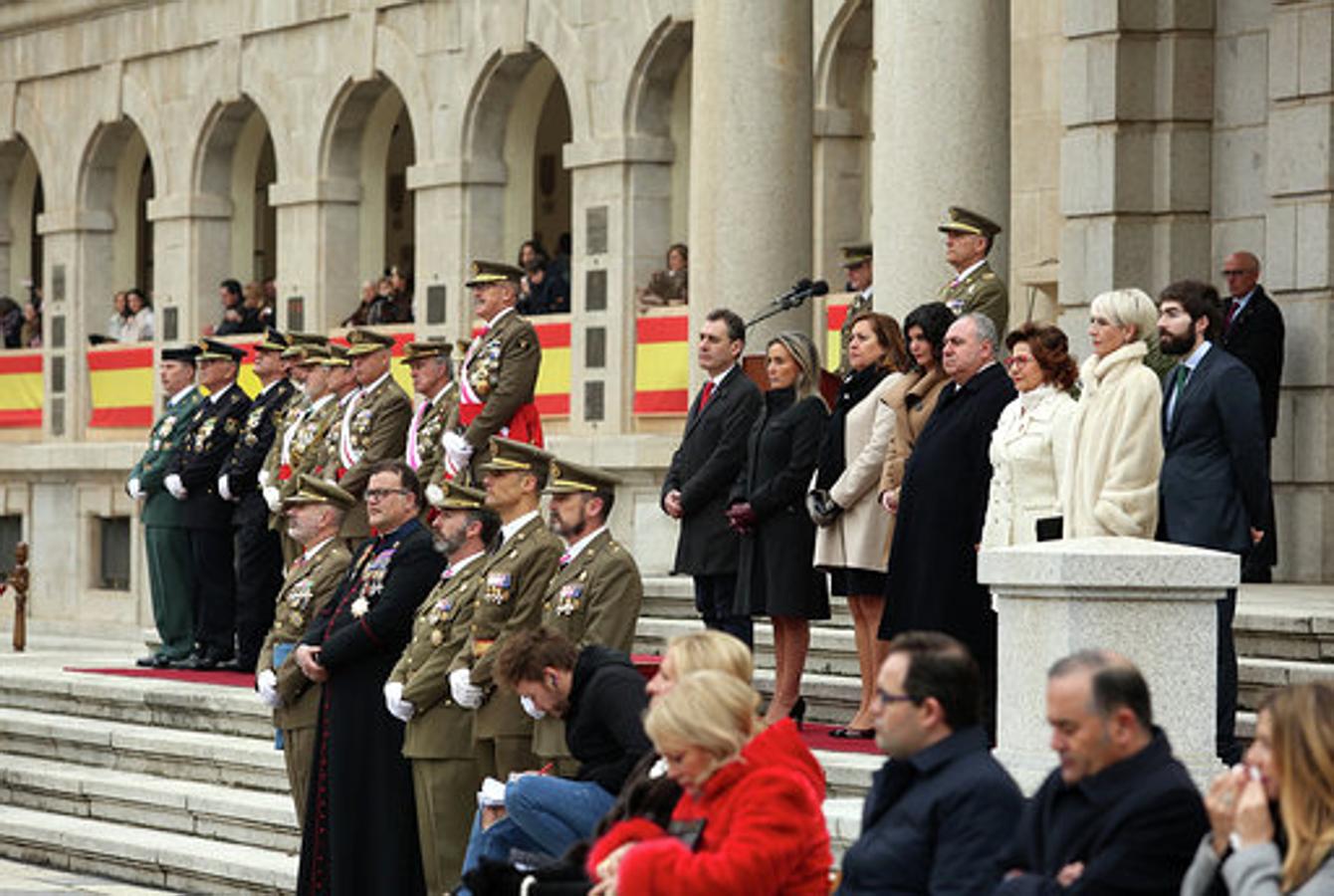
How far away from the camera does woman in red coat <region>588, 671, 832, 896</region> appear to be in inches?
345

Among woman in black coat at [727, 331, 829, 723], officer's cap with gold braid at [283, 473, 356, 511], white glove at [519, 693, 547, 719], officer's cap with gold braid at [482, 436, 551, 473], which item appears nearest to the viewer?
white glove at [519, 693, 547, 719]

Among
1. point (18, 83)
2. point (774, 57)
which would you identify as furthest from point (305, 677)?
point (18, 83)

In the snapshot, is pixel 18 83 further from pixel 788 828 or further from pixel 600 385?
pixel 788 828

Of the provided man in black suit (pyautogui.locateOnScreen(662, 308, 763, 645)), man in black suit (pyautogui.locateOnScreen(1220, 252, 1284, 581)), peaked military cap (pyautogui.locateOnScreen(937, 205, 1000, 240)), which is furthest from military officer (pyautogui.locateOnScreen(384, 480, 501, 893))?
man in black suit (pyautogui.locateOnScreen(1220, 252, 1284, 581))

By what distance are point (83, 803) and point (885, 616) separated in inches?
253

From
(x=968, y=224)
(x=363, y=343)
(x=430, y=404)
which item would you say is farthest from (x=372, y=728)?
(x=363, y=343)

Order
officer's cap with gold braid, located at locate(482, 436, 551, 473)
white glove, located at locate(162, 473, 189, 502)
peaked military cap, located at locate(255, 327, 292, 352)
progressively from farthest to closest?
white glove, located at locate(162, 473, 189, 502), peaked military cap, located at locate(255, 327, 292, 352), officer's cap with gold braid, located at locate(482, 436, 551, 473)

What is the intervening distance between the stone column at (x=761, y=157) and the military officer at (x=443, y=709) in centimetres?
525

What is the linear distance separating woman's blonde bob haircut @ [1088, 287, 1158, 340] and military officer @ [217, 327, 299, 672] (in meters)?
7.83

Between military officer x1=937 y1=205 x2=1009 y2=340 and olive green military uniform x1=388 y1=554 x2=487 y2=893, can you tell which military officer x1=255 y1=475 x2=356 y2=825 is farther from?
military officer x1=937 y1=205 x2=1009 y2=340

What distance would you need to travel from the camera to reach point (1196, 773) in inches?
411

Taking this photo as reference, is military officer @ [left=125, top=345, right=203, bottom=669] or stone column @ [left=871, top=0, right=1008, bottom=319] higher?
stone column @ [left=871, top=0, right=1008, bottom=319]

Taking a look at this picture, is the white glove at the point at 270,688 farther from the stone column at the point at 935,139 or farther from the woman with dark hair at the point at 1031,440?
the stone column at the point at 935,139

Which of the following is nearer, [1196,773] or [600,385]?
[1196,773]
